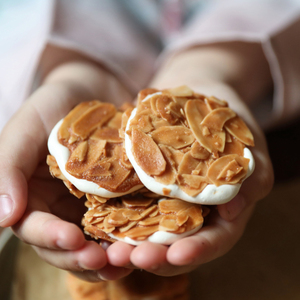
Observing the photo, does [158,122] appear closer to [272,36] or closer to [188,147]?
[188,147]

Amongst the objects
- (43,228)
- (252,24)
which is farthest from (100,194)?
(252,24)

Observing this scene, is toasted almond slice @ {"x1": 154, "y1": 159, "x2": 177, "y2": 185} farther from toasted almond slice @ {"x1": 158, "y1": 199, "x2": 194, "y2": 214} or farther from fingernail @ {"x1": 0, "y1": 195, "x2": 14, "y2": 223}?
fingernail @ {"x1": 0, "y1": 195, "x2": 14, "y2": 223}

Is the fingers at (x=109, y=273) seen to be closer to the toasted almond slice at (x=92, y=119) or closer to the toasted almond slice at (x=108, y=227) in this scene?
the toasted almond slice at (x=108, y=227)

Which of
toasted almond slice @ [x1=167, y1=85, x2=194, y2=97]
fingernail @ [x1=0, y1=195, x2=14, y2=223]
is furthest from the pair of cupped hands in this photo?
toasted almond slice @ [x1=167, y1=85, x2=194, y2=97]

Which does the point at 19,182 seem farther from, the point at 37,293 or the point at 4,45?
the point at 4,45

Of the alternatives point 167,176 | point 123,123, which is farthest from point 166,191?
point 123,123

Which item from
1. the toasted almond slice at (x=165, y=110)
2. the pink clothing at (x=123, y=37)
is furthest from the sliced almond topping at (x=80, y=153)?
the pink clothing at (x=123, y=37)
